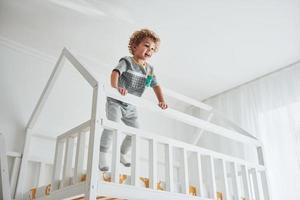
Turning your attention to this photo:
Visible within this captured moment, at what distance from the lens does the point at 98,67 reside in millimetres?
2662

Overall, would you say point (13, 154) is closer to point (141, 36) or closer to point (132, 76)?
point (132, 76)

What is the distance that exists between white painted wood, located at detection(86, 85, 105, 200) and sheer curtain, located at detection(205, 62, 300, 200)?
63.5 inches

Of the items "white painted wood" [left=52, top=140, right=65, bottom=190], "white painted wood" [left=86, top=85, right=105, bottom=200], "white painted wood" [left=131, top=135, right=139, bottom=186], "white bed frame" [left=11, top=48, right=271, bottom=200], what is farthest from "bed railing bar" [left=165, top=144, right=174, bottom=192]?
"white painted wood" [left=52, top=140, right=65, bottom=190]

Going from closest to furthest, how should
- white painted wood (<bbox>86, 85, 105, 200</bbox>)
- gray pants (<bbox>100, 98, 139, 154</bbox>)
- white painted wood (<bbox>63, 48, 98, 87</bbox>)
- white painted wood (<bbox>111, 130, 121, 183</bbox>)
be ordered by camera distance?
white painted wood (<bbox>86, 85, 105, 200</bbox>)
white painted wood (<bbox>111, 130, 121, 183</bbox>)
white painted wood (<bbox>63, 48, 98, 87</bbox>)
gray pants (<bbox>100, 98, 139, 154</bbox>)

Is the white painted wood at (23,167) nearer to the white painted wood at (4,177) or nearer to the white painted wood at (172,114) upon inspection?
the white painted wood at (4,177)

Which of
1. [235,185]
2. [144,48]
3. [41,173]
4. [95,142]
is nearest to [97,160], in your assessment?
[95,142]

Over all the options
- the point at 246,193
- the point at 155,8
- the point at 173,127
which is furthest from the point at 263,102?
the point at 155,8

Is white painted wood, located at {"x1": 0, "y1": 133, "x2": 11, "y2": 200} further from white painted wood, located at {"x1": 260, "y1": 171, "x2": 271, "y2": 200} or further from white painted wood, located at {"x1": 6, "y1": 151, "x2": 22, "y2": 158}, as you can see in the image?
white painted wood, located at {"x1": 260, "y1": 171, "x2": 271, "y2": 200}

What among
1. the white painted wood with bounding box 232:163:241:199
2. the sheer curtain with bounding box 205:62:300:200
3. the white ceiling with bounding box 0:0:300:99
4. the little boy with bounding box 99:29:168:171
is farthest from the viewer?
the sheer curtain with bounding box 205:62:300:200

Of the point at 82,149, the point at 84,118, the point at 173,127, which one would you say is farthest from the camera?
the point at 173,127

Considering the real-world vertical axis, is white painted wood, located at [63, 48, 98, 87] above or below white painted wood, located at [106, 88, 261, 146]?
above

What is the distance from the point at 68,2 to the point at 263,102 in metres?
1.66

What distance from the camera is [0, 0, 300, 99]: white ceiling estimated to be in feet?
6.53

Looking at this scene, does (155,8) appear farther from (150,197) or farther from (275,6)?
(150,197)
